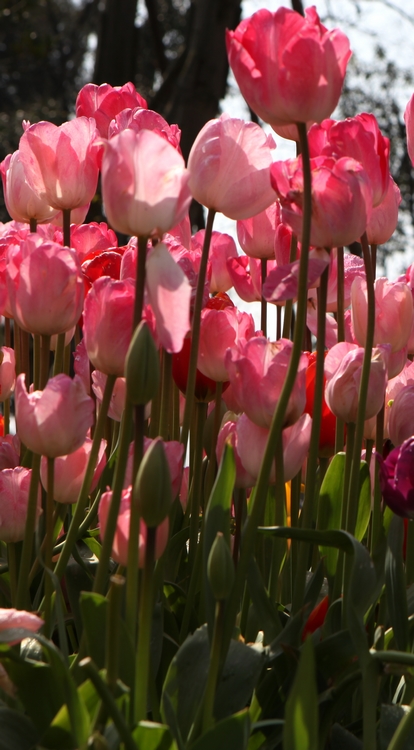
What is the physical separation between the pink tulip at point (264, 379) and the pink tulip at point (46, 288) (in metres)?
0.10

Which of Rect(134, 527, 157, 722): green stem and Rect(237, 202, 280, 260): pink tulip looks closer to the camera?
Rect(134, 527, 157, 722): green stem

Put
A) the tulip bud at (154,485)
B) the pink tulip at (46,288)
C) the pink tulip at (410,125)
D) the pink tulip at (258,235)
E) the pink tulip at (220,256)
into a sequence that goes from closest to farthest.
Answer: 1. the tulip bud at (154,485)
2. the pink tulip at (46,288)
3. the pink tulip at (410,125)
4. the pink tulip at (258,235)
5. the pink tulip at (220,256)

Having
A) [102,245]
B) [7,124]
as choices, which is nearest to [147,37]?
[7,124]

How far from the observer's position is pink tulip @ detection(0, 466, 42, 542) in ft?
1.73

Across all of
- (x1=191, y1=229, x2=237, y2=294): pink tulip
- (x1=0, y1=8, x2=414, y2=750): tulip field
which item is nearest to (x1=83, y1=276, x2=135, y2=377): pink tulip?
(x1=0, y1=8, x2=414, y2=750): tulip field

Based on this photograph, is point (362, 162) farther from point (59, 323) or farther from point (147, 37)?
point (147, 37)

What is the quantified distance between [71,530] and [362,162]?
0.27 m

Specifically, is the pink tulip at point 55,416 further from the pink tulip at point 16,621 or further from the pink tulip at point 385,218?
the pink tulip at point 385,218

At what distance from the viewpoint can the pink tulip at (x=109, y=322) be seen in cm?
44

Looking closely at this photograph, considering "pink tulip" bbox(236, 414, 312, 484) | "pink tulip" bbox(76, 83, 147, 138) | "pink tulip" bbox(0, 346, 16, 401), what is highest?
"pink tulip" bbox(76, 83, 147, 138)

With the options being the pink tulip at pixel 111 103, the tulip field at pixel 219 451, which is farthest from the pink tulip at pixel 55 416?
the pink tulip at pixel 111 103

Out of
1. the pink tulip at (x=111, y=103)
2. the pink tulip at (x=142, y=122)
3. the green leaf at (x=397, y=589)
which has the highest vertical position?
the pink tulip at (x=111, y=103)

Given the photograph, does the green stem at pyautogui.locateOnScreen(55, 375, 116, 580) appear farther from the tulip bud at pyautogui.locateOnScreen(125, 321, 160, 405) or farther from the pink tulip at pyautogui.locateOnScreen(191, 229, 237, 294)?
the pink tulip at pyautogui.locateOnScreen(191, 229, 237, 294)

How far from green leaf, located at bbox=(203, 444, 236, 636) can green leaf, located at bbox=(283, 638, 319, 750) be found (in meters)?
0.06
